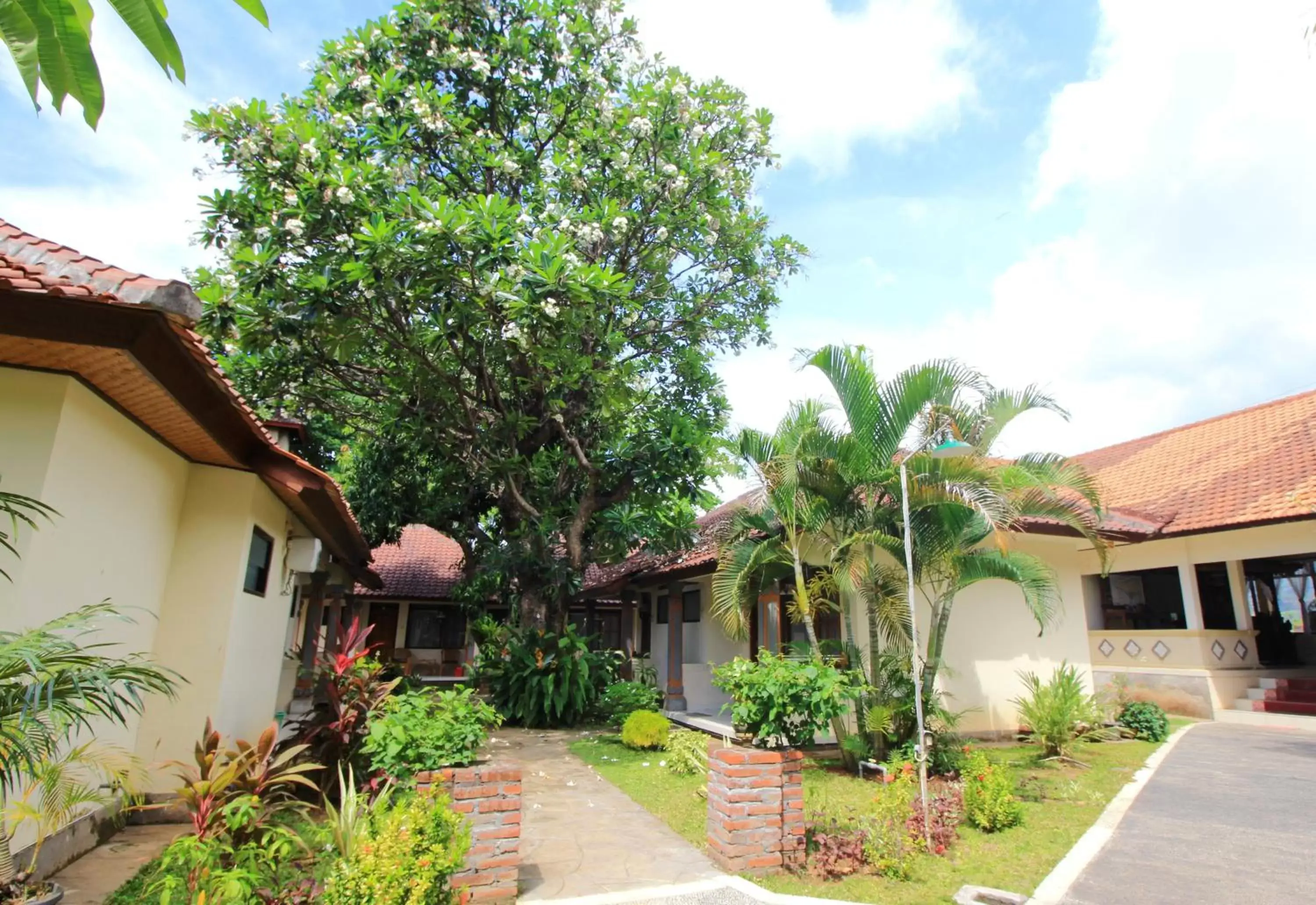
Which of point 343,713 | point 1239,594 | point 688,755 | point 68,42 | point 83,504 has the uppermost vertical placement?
point 68,42

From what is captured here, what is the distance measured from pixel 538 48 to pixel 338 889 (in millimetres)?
10881

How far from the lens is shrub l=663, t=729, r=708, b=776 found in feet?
26.9

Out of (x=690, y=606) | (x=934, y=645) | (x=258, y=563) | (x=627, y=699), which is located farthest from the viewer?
(x=690, y=606)

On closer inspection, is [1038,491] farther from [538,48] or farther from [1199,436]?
[1199,436]

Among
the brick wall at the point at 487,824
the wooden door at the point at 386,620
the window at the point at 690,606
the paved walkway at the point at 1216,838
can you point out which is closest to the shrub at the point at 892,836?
the paved walkway at the point at 1216,838

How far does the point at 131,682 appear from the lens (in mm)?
2764

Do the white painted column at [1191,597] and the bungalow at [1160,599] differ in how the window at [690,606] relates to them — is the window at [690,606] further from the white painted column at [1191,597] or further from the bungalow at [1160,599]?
the white painted column at [1191,597]

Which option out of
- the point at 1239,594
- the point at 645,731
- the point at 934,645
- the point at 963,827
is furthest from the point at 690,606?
the point at 1239,594

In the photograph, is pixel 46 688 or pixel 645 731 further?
pixel 645 731

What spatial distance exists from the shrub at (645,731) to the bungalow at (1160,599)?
237cm

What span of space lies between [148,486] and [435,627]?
58.5 ft

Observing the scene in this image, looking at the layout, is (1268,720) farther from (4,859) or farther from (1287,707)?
(4,859)

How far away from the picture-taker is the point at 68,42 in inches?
58.1

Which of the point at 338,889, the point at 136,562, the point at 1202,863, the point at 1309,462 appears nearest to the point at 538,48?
the point at 136,562
